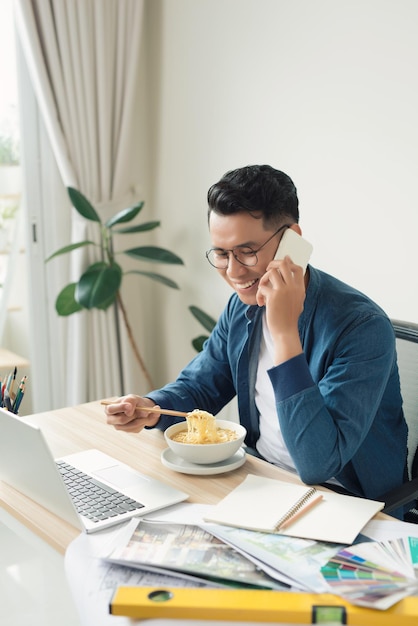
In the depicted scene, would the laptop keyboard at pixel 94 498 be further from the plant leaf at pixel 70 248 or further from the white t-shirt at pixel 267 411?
the plant leaf at pixel 70 248

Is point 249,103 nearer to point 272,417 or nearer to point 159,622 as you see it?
point 272,417

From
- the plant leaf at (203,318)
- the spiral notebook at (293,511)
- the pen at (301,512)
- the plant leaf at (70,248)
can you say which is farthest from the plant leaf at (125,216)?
the pen at (301,512)

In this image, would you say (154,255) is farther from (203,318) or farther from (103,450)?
(103,450)

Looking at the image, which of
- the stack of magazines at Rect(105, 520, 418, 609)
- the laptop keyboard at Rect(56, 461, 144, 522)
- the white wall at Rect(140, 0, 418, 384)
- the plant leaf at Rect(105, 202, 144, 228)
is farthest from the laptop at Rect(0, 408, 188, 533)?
the plant leaf at Rect(105, 202, 144, 228)

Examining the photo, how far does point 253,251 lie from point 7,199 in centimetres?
197

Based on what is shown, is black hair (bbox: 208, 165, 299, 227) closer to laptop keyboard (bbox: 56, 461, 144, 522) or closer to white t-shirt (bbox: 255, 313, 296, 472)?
white t-shirt (bbox: 255, 313, 296, 472)

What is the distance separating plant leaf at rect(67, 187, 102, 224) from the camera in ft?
10.3

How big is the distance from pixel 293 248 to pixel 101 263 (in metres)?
1.82

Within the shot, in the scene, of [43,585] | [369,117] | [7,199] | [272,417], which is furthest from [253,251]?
[7,199]

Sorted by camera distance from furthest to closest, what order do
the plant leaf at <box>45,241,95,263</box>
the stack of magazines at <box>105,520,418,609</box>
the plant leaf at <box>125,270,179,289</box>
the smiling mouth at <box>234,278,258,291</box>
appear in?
the plant leaf at <box>125,270,179,289</box> < the plant leaf at <box>45,241,95,263</box> < the smiling mouth at <box>234,278,258,291</box> < the stack of magazines at <box>105,520,418,609</box>

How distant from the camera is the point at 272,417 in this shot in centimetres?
175

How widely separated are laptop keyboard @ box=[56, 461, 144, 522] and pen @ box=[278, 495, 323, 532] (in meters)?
0.28

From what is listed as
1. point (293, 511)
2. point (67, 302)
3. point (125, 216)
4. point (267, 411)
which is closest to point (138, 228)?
point (125, 216)

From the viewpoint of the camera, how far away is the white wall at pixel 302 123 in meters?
2.39
